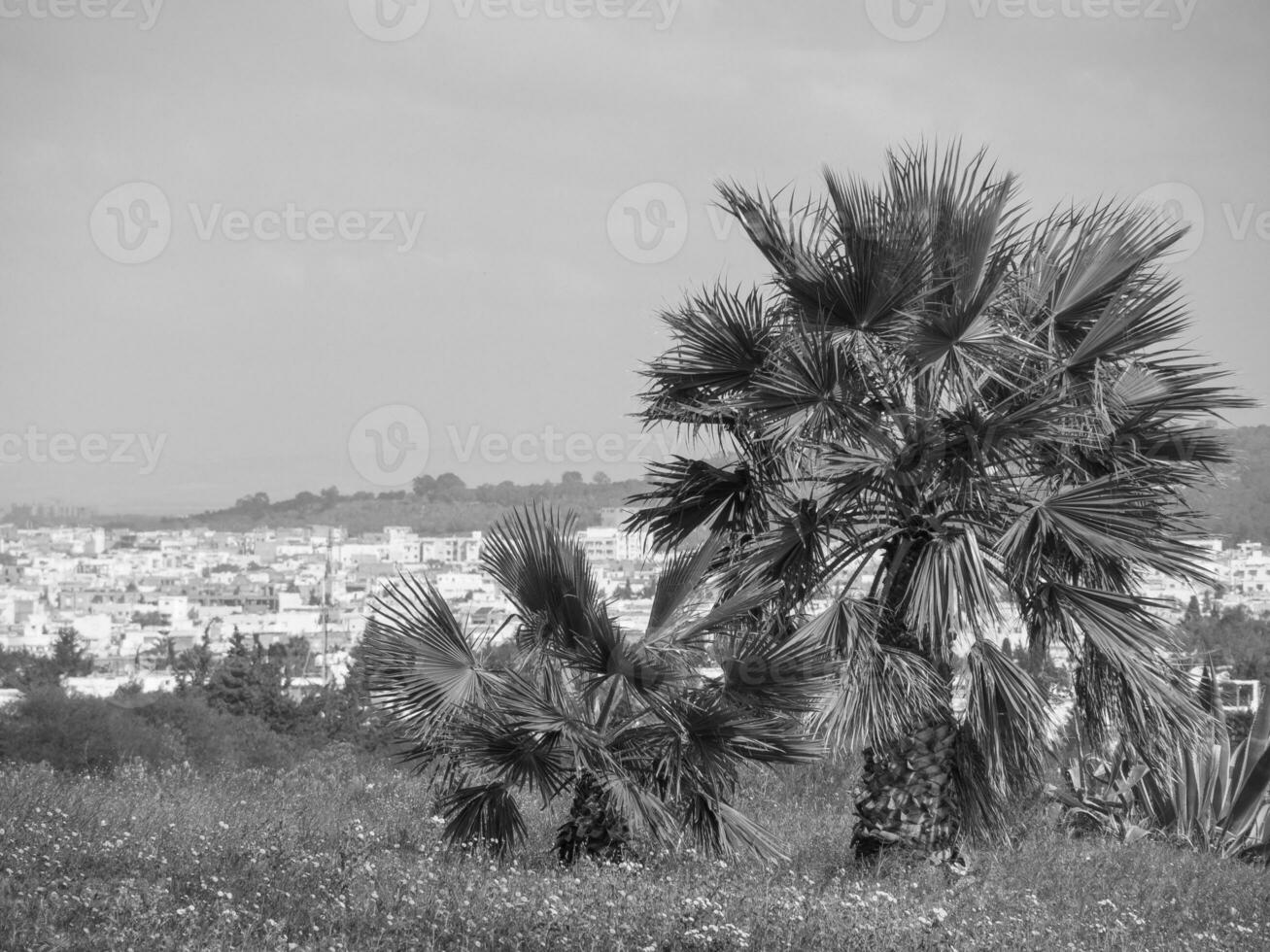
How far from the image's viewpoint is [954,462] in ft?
27.3

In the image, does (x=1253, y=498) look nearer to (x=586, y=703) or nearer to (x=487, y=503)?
(x=586, y=703)

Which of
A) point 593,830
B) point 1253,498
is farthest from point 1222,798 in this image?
point 1253,498

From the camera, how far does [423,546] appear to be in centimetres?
12031

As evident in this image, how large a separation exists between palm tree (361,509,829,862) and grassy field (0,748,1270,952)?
0.97 ft

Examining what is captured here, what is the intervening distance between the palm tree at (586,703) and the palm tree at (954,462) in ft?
1.72

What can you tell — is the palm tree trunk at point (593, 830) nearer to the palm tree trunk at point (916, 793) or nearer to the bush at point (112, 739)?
the palm tree trunk at point (916, 793)

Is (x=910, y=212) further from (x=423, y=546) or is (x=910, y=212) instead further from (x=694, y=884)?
(x=423, y=546)

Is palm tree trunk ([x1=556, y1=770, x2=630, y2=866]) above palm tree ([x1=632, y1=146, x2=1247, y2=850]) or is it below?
below

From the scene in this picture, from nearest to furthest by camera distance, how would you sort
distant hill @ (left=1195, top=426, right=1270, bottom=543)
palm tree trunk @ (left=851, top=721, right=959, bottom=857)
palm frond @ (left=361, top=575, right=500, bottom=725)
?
palm frond @ (left=361, top=575, right=500, bottom=725) < palm tree trunk @ (left=851, top=721, right=959, bottom=857) < distant hill @ (left=1195, top=426, right=1270, bottom=543)

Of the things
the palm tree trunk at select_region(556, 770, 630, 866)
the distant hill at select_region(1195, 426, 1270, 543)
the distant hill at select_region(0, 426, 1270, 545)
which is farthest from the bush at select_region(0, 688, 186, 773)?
the distant hill at select_region(1195, 426, 1270, 543)

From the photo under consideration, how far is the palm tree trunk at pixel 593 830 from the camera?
762 cm

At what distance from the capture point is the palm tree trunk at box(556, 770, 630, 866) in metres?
7.62

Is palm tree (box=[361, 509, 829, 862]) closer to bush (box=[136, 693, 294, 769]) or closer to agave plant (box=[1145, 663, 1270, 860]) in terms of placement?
agave plant (box=[1145, 663, 1270, 860])

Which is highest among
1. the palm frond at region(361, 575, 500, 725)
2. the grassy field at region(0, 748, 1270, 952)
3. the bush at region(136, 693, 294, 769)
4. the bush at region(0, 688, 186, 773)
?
the palm frond at region(361, 575, 500, 725)
